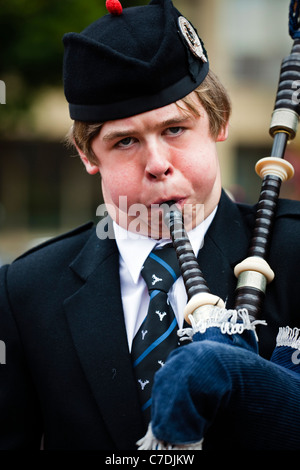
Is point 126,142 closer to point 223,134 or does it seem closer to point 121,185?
point 121,185

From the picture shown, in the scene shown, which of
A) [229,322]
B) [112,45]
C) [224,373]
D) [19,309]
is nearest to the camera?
[224,373]

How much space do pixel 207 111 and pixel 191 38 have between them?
0.82 feet

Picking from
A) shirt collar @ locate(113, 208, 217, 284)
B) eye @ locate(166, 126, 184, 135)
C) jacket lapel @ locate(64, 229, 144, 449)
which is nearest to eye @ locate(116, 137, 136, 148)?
eye @ locate(166, 126, 184, 135)

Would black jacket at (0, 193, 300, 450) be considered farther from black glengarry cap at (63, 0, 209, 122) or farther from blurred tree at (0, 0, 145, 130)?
blurred tree at (0, 0, 145, 130)

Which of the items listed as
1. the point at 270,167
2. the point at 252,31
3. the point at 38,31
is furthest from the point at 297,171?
the point at 252,31

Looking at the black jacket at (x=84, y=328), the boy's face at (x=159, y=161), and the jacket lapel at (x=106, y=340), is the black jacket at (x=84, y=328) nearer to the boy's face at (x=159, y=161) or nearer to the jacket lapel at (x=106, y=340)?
the jacket lapel at (x=106, y=340)

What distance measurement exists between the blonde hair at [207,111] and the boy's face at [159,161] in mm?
24

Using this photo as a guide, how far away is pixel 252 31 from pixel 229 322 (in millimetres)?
16949

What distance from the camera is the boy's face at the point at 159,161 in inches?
83.0

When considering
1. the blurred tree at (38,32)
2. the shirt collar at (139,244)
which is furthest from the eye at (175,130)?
the blurred tree at (38,32)

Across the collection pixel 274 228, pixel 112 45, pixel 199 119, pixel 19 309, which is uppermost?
pixel 112 45

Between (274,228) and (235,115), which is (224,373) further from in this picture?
(235,115)

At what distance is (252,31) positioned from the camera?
17.6 meters

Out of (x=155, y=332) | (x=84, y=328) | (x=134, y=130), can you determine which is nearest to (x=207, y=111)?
(x=134, y=130)
